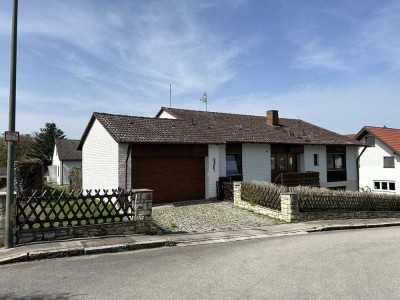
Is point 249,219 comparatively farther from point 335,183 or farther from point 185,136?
point 335,183

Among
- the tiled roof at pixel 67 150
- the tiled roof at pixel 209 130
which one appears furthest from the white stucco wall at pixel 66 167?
the tiled roof at pixel 209 130

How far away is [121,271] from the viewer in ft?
22.0

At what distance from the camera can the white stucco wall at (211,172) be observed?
1916cm

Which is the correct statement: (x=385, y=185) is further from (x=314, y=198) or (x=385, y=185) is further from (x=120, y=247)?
(x=120, y=247)

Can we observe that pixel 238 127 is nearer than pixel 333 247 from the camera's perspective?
No

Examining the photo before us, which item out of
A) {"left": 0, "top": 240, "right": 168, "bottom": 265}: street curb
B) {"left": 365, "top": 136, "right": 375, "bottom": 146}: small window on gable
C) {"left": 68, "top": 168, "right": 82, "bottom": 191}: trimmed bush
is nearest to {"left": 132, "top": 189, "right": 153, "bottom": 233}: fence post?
{"left": 0, "top": 240, "right": 168, "bottom": 265}: street curb

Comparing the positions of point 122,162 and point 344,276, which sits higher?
point 122,162

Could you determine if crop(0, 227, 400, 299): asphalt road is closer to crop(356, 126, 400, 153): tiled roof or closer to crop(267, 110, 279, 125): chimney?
crop(267, 110, 279, 125): chimney

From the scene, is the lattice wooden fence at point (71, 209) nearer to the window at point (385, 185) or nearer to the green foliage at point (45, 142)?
the window at point (385, 185)

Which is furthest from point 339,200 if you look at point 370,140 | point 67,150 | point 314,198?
point 67,150

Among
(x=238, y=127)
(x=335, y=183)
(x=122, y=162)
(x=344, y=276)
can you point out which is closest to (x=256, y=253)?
(x=344, y=276)

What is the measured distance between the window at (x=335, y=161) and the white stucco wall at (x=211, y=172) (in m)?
11.2

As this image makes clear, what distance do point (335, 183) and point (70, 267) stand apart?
916 inches

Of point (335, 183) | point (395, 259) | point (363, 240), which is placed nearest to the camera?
point (395, 259)
